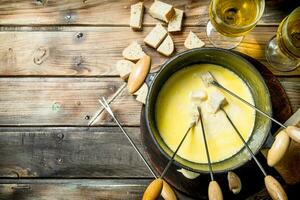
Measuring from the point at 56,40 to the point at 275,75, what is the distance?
0.56 metres

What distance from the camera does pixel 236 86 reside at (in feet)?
3.67

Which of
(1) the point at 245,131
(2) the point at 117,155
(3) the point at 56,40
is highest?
(3) the point at 56,40

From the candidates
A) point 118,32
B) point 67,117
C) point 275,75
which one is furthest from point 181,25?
point 67,117

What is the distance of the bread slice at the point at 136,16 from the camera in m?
1.20

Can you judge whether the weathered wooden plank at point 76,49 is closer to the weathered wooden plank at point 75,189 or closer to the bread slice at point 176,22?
the bread slice at point 176,22

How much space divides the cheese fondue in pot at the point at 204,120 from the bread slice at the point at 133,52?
12 centimetres

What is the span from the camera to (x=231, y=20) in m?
1.18

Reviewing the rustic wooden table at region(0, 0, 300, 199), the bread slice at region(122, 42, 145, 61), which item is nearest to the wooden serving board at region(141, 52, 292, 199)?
the rustic wooden table at region(0, 0, 300, 199)

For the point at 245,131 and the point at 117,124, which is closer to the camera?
the point at 245,131

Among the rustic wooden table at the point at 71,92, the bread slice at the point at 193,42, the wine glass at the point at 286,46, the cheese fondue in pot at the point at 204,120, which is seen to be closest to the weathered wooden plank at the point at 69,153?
the rustic wooden table at the point at 71,92

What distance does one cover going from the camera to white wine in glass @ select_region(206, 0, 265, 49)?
3.66ft

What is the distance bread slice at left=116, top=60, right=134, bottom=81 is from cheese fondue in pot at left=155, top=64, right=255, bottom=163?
12 centimetres

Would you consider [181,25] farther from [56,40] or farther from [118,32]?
[56,40]

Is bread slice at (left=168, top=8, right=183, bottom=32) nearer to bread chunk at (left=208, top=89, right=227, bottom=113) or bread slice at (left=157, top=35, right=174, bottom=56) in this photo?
bread slice at (left=157, top=35, right=174, bottom=56)
